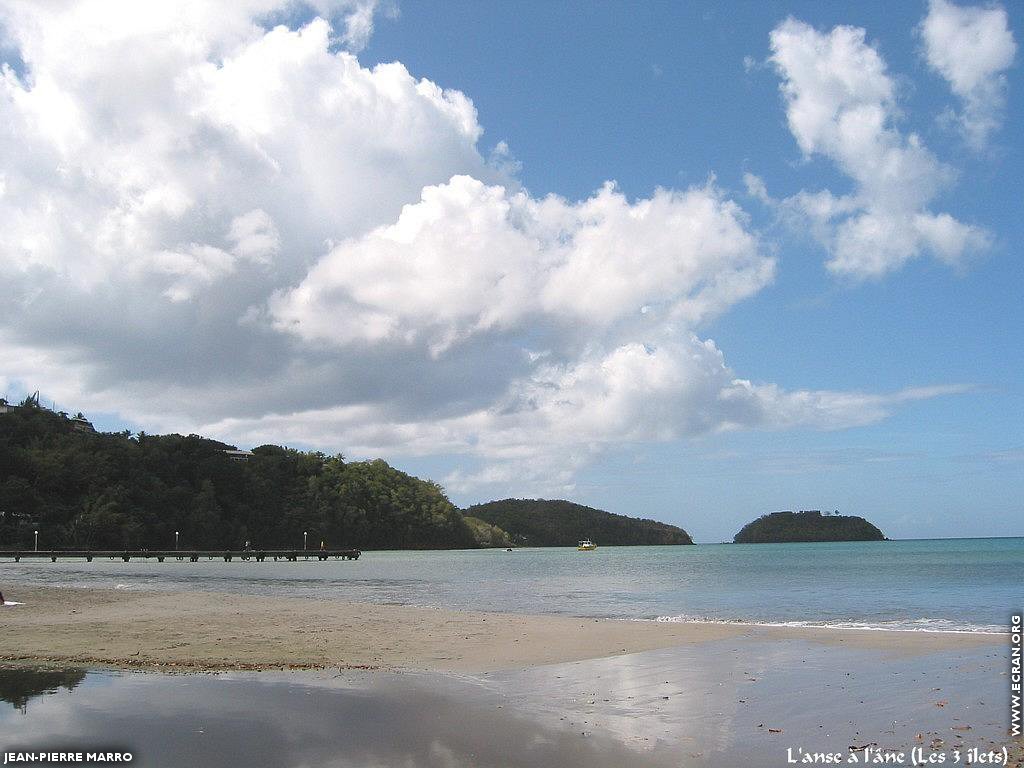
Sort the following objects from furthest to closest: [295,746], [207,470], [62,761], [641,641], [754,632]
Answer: [207,470] → [754,632] → [641,641] → [295,746] → [62,761]

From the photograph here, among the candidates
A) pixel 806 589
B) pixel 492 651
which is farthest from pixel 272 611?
pixel 806 589

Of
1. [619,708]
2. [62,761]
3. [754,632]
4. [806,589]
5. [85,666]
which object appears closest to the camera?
[62,761]

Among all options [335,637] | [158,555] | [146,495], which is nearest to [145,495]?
[146,495]

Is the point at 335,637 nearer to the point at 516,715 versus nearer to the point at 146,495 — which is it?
the point at 516,715

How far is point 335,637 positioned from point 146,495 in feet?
469

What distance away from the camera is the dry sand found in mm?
15594

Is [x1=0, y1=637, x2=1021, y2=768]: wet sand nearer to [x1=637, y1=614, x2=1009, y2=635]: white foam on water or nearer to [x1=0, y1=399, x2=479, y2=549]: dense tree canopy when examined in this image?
[x1=637, y1=614, x2=1009, y2=635]: white foam on water

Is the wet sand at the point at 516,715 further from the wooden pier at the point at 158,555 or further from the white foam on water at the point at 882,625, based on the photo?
the wooden pier at the point at 158,555

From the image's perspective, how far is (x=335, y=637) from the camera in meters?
19.8

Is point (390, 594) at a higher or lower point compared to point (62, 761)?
lower

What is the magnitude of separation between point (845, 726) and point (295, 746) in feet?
23.5

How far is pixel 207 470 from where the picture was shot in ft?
560

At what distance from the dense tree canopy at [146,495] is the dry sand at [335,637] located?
10785cm

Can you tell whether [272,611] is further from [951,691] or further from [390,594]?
[951,691]
